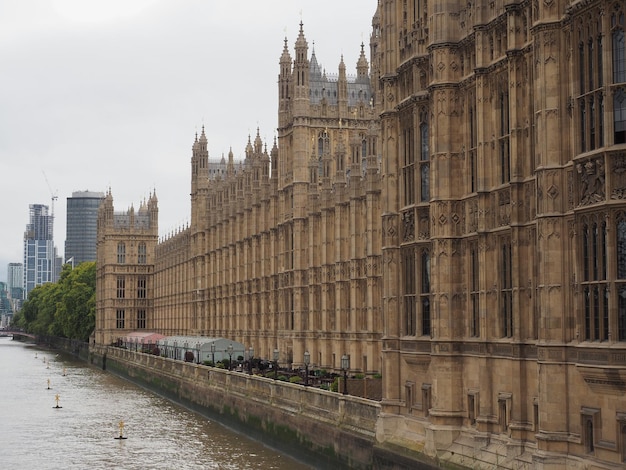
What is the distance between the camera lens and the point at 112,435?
204ft

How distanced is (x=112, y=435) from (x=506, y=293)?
121ft

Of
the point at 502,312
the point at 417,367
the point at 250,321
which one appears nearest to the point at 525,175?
the point at 502,312

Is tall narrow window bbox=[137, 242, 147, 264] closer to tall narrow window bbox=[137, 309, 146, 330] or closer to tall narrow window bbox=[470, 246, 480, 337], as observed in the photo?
tall narrow window bbox=[137, 309, 146, 330]

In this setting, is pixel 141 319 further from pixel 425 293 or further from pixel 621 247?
pixel 621 247

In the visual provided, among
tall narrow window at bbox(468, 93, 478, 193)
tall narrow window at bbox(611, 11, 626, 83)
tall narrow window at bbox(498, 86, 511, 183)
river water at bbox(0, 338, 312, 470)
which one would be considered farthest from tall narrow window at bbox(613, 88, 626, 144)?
river water at bbox(0, 338, 312, 470)

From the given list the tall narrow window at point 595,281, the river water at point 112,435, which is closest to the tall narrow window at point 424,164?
the tall narrow window at point 595,281

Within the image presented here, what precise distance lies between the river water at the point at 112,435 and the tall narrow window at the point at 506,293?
18.4 metres

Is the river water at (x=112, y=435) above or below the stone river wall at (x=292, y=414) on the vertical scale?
below

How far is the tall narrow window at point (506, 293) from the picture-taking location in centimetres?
3091

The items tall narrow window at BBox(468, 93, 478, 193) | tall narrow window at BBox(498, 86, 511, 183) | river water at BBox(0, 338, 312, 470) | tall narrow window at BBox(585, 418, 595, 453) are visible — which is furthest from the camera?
river water at BBox(0, 338, 312, 470)

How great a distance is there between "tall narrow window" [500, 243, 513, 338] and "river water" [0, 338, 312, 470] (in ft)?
60.4

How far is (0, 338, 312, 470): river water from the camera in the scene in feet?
167

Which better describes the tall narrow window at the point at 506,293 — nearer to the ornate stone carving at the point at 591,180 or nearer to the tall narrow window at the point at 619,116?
the ornate stone carving at the point at 591,180

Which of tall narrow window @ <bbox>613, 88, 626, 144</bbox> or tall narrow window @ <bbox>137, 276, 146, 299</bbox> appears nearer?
tall narrow window @ <bbox>613, 88, 626, 144</bbox>
